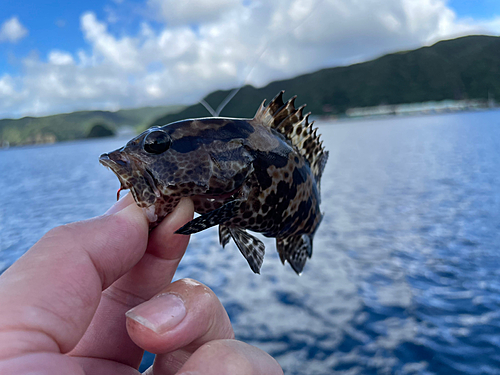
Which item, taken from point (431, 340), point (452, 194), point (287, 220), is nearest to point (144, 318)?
point (287, 220)

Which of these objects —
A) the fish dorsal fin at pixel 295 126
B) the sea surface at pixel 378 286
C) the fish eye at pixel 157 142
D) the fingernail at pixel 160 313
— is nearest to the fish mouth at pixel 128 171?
the fish eye at pixel 157 142

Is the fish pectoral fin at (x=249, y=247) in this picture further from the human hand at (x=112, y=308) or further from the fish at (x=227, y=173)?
the human hand at (x=112, y=308)

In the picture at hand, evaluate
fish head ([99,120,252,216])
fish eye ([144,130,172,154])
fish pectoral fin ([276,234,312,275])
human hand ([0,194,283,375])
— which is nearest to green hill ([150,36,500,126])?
fish pectoral fin ([276,234,312,275])

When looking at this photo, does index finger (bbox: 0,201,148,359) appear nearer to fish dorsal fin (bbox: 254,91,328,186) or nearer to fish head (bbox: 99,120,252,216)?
fish head (bbox: 99,120,252,216)

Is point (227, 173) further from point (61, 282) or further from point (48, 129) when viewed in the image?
point (48, 129)

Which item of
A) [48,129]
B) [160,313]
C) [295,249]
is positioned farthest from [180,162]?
[48,129]

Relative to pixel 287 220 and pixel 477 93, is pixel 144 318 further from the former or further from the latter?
pixel 477 93
